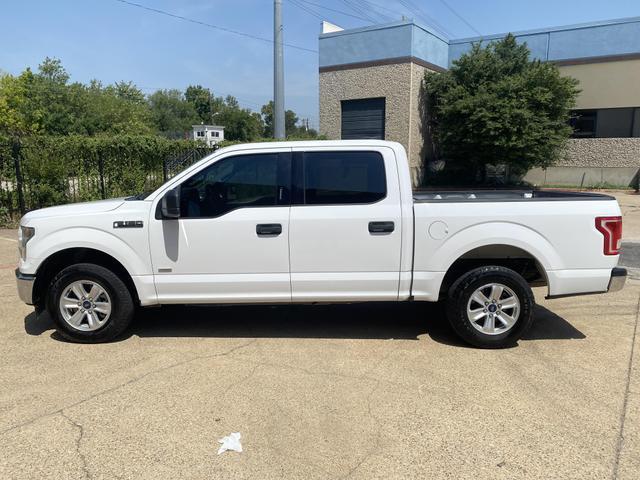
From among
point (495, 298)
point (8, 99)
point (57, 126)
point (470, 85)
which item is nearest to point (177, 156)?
point (495, 298)

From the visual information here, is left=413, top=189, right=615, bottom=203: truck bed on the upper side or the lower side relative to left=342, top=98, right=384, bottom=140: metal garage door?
lower

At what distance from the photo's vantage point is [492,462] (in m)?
3.13

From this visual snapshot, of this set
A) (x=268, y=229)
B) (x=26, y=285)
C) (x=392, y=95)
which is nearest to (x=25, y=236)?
(x=26, y=285)

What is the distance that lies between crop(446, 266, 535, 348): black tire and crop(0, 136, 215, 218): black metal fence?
910 centimetres

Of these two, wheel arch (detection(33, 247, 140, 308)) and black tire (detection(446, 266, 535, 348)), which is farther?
wheel arch (detection(33, 247, 140, 308))

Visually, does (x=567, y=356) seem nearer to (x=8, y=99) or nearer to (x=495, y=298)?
(x=495, y=298)

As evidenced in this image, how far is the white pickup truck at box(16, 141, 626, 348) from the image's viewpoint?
4820 mm

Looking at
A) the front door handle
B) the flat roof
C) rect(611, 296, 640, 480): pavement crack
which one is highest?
the flat roof

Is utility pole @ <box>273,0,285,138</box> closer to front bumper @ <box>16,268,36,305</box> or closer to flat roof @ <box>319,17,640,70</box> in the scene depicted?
flat roof @ <box>319,17,640,70</box>

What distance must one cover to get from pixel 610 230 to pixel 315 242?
107 inches

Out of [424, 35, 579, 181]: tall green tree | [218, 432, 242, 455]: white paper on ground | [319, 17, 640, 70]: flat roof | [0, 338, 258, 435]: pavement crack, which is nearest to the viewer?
[218, 432, 242, 455]: white paper on ground

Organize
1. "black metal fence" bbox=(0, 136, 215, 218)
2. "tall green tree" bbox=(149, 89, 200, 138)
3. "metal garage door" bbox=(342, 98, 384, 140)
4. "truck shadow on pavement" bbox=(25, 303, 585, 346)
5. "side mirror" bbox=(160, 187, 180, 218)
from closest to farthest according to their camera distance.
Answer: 1. "side mirror" bbox=(160, 187, 180, 218)
2. "truck shadow on pavement" bbox=(25, 303, 585, 346)
3. "black metal fence" bbox=(0, 136, 215, 218)
4. "metal garage door" bbox=(342, 98, 384, 140)
5. "tall green tree" bbox=(149, 89, 200, 138)

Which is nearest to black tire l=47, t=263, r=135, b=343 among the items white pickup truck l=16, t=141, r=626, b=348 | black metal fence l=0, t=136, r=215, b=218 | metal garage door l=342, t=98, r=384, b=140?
white pickup truck l=16, t=141, r=626, b=348

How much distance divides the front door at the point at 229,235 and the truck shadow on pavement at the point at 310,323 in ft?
2.18
